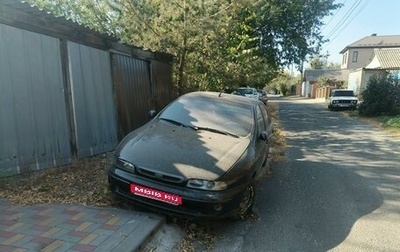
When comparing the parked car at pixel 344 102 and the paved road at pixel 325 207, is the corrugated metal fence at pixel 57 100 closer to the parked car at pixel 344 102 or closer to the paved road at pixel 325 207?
the paved road at pixel 325 207

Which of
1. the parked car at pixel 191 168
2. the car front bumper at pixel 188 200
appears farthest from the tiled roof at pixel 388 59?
the car front bumper at pixel 188 200

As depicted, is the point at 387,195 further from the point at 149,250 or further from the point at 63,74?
the point at 63,74

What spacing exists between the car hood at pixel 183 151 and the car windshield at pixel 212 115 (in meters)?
0.25

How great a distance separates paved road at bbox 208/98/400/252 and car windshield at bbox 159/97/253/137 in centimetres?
125

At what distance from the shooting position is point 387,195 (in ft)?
18.9

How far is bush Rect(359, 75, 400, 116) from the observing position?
18.3 metres

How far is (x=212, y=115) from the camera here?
18.4 feet

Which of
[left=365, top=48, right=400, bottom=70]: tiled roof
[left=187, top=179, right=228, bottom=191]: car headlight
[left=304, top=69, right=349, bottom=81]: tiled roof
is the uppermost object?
[left=365, top=48, right=400, bottom=70]: tiled roof

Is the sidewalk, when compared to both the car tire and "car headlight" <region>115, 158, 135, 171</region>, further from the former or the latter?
the car tire

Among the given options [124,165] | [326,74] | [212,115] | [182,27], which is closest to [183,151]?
[124,165]

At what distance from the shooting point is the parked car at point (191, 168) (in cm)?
395

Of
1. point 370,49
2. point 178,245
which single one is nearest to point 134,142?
point 178,245

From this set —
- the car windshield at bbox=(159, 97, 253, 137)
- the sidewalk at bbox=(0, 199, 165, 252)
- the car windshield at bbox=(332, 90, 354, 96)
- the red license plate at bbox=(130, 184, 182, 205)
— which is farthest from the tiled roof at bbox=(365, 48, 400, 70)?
the sidewalk at bbox=(0, 199, 165, 252)

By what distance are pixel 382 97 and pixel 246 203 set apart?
16.8 metres
